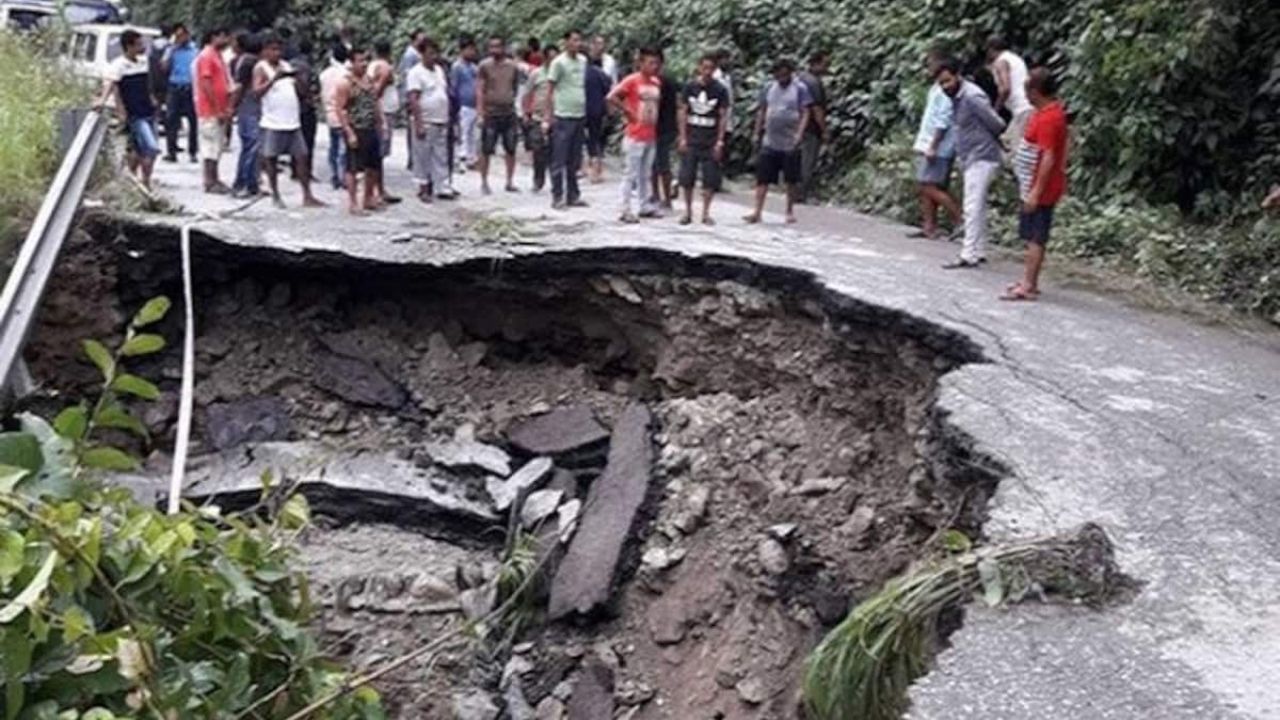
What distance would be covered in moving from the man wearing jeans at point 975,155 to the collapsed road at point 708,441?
38 centimetres

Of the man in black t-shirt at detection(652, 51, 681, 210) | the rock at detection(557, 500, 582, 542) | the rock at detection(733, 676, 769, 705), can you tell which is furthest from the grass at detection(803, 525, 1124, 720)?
the man in black t-shirt at detection(652, 51, 681, 210)

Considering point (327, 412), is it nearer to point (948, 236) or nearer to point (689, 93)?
point (689, 93)

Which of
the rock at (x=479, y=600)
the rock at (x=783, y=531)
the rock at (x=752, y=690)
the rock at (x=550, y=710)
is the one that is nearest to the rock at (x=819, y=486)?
the rock at (x=783, y=531)

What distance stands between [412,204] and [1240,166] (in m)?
7.16

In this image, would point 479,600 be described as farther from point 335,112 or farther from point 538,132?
point 538,132

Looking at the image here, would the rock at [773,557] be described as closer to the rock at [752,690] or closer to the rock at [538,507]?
the rock at [752,690]

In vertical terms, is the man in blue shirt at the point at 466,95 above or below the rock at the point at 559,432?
above

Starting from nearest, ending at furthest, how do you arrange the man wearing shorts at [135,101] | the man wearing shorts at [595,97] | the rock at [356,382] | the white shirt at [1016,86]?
the rock at [356,382] < the man wearing shorts at [135,101] < the white shirt at [1016,86] < the man wearing shorts at [595,97]

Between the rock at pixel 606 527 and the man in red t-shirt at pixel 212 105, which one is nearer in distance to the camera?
the rock at pixel 606 527

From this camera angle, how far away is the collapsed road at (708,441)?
487 cm

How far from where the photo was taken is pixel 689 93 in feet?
38.2

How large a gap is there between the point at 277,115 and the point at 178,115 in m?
4.07

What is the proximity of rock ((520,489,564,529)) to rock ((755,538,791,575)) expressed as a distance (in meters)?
1.91

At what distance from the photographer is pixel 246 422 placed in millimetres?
10461
